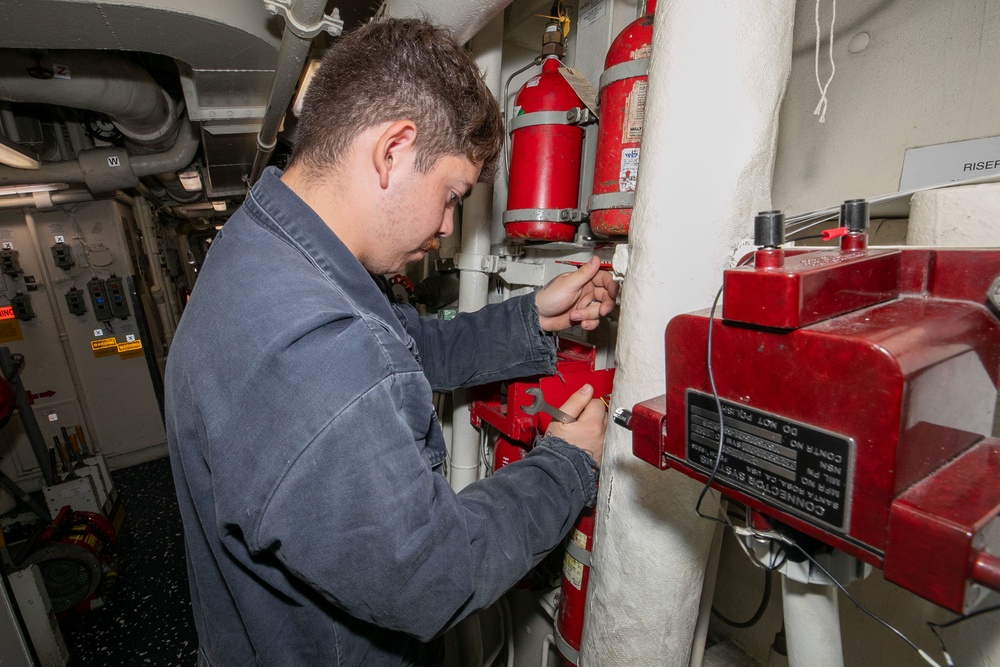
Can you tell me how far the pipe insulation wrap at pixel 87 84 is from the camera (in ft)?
6.37

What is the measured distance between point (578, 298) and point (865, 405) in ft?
2.71

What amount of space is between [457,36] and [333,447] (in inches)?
42.1

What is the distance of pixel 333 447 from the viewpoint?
1.87ft

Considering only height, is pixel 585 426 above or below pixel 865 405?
below

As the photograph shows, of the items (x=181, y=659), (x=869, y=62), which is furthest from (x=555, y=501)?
(x=181, y=659)

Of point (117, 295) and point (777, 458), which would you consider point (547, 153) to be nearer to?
point (777, 458)

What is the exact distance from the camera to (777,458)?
451 mm

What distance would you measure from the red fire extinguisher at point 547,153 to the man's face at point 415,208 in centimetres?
32

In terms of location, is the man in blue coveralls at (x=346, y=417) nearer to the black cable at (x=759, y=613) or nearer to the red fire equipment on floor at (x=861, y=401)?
the red fire equipment on floor at (x=861, y=401)

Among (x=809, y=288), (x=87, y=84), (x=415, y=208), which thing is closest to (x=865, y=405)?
(x=809, y=288)

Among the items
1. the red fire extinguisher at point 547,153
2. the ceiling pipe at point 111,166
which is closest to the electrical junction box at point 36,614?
the ceiling pipe at point 111,166

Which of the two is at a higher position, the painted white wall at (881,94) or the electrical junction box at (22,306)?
the painted white wall at (881,94)

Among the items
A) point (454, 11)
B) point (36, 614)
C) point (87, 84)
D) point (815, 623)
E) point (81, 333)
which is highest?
point (87, 84)

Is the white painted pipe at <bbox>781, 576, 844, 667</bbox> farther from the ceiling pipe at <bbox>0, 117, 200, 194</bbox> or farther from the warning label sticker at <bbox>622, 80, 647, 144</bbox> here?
the ceiling pipe at <bbox>0, 117, 200, 194</bbox>
